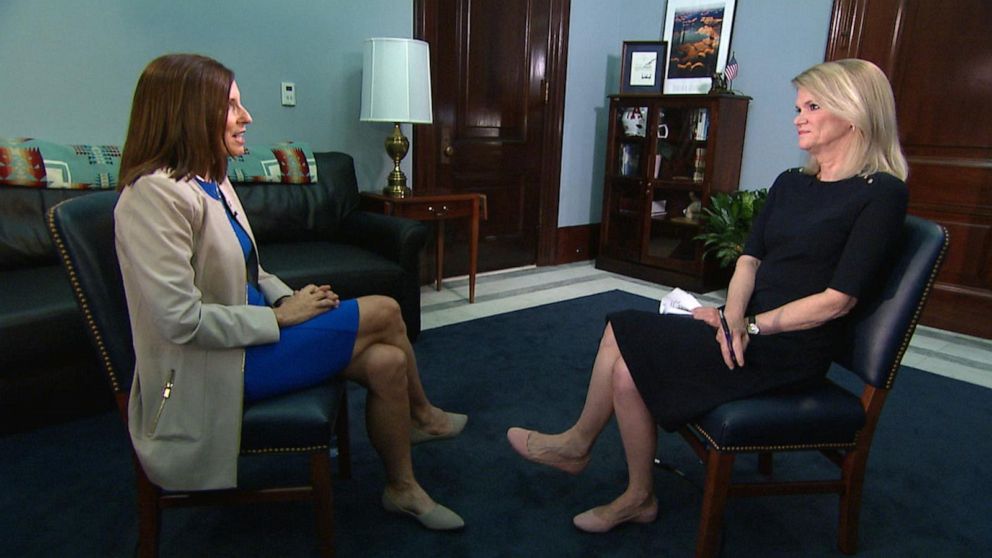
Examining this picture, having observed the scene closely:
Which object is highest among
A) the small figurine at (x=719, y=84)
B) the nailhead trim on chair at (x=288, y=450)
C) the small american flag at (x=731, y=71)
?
the small american flag at (x=731, y=71)

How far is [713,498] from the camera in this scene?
4.45 ft

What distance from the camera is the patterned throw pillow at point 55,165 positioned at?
2.20m

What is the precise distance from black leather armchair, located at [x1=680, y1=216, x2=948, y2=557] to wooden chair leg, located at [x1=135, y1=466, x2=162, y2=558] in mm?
1154

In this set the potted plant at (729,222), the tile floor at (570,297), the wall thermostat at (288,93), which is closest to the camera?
the tile floor at (570,297)

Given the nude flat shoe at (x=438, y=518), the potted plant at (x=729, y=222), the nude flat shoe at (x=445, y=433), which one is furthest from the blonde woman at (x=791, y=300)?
the potted plant at (x=729, y=222)

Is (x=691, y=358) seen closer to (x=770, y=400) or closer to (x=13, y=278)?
(x=770, y=400)

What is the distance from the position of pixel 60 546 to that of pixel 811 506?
1.91 metres

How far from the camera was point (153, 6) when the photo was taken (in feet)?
8.77

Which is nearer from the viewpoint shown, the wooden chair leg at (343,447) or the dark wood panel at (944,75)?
the wooden chair leg at (343,447)

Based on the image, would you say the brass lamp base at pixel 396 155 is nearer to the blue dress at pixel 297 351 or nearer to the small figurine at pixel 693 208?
the blue dress at pixel 297 351

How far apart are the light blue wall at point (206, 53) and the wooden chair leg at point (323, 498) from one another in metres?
2.13

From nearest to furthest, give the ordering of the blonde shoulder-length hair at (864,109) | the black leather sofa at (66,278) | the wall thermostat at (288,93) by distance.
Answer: the blonde shoulder-length hair at (864,109) → the black leather sofa at (66,278) → the wall thermostat at (288,93)

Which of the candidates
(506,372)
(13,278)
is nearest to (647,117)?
(506,372)

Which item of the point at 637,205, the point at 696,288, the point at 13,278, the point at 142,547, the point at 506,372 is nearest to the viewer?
the point at 142,547
